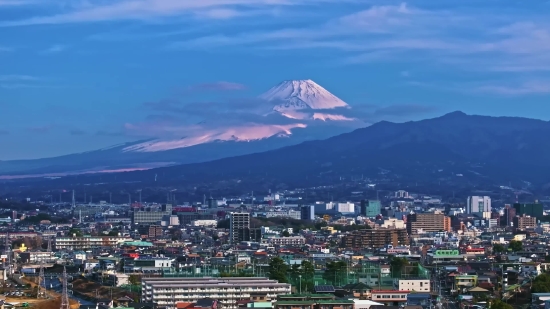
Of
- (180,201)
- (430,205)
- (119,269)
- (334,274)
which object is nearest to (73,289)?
(119,269)

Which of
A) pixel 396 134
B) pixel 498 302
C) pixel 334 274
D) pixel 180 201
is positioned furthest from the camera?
pixel 396 134

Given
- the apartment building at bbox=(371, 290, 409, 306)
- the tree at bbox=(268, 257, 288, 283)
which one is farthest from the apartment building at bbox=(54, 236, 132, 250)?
the apartment building at bbox=(371, 290, 409, 306)

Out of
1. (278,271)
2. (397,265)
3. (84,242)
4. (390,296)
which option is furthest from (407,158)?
(390,296)

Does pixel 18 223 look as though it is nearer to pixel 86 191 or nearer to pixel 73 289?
pixel 73 289

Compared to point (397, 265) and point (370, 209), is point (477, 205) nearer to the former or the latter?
point (370, 209)

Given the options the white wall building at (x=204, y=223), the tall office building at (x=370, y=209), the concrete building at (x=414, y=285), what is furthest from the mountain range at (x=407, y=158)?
the concrete building at (x=414, y=285)

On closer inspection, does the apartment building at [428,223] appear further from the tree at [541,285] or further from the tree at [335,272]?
the tree at [541,285]
